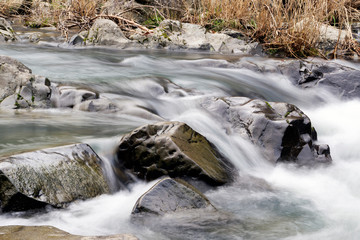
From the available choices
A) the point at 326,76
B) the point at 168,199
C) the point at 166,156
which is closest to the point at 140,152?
the point at 166,156

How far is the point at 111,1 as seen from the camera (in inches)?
399

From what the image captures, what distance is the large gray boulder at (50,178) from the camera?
2.43 meters

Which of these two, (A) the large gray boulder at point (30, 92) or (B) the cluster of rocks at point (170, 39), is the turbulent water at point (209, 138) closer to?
(A) the large gray boulder at point (30, 92)

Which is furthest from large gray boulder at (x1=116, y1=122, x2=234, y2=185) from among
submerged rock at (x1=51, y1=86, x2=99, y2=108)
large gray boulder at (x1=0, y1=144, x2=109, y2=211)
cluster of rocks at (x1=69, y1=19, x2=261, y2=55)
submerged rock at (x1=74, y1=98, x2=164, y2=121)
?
cluster of rocks at (x1=69, y1=19, x2=261, y2=55)

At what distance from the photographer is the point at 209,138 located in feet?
12.6

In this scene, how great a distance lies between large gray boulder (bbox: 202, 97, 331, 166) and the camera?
151 inches

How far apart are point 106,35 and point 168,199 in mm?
6266

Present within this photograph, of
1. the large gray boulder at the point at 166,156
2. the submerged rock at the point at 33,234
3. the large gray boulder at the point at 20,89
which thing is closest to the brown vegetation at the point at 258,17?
the large gray boulder at the point at 20,89

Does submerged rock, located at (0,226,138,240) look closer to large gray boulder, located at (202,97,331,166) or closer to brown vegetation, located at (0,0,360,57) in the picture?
large gray boulder, located at (202,97,331,166)

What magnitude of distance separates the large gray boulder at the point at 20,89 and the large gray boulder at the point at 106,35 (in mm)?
3915

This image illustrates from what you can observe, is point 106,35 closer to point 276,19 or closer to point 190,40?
point 190,40

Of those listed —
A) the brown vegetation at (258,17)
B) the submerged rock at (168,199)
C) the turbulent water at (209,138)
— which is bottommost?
the turbulent water at (209,138)

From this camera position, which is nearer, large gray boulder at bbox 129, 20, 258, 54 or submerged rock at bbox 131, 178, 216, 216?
submerged rock at bbox 131, 178, 216, 216

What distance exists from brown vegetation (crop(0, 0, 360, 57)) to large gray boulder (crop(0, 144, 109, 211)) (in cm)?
552
